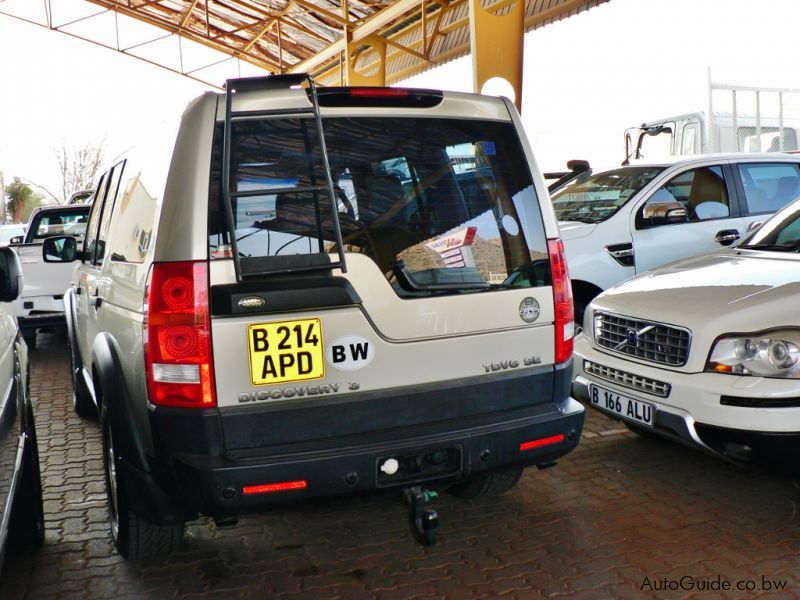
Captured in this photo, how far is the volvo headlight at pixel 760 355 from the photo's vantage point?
353 cm

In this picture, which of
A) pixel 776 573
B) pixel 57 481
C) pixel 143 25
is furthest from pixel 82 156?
pixel 776 573

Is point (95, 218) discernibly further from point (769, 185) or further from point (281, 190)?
point (769, 185)

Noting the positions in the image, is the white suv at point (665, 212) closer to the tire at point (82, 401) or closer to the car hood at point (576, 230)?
the car hood at point (576, 230)

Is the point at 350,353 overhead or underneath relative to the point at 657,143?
underneath

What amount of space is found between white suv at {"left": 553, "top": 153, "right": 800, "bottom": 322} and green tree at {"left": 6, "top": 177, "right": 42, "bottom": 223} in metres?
35.3

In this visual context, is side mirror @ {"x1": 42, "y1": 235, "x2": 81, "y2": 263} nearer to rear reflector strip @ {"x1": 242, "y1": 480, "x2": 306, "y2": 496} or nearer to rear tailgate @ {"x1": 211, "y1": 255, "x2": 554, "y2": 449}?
rear tailgate @ {"x1": 211, "y1": 255, "x2": 554, "y2": 449}

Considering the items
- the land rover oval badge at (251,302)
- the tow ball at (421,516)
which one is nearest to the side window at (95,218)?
the land rover oval badge at (251,302)

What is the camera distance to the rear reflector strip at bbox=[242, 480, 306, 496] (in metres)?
2.69

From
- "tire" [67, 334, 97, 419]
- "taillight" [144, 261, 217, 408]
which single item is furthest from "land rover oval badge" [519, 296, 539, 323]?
"tire" [67, 334, 97, 419]

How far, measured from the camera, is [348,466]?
110 inches

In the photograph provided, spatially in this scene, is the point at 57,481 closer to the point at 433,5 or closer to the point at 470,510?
the point at 470,510

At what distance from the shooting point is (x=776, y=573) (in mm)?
3211

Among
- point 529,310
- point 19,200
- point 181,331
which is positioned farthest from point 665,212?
point 19,200

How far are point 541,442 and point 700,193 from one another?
4582 millimetres
